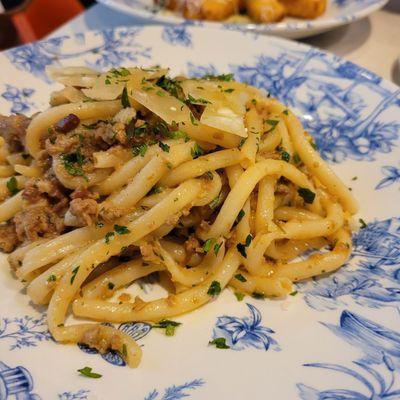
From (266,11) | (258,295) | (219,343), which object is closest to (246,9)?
(266,11)

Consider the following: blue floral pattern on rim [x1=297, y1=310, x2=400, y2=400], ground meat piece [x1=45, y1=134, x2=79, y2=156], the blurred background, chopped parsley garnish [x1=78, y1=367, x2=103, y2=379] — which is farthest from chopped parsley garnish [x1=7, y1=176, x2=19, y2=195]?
the blurred background

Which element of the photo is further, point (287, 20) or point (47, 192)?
point (287, 20)

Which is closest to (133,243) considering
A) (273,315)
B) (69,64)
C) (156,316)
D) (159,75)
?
(156,316)

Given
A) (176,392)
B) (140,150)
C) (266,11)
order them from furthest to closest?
(266,11), (140,150), (176,392)

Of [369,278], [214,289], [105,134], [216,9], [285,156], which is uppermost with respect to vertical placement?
[105,134]

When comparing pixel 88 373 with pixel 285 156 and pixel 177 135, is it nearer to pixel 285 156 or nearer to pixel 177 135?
pixel 177 135

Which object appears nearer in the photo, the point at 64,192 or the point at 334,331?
the point at 334,331

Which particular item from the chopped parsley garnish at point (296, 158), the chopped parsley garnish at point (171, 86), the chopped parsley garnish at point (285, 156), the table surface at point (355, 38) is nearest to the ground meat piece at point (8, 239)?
the chopped parsley garnish at point (171, 86)

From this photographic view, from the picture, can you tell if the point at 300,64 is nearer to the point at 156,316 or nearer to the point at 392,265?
the point at 392,265
